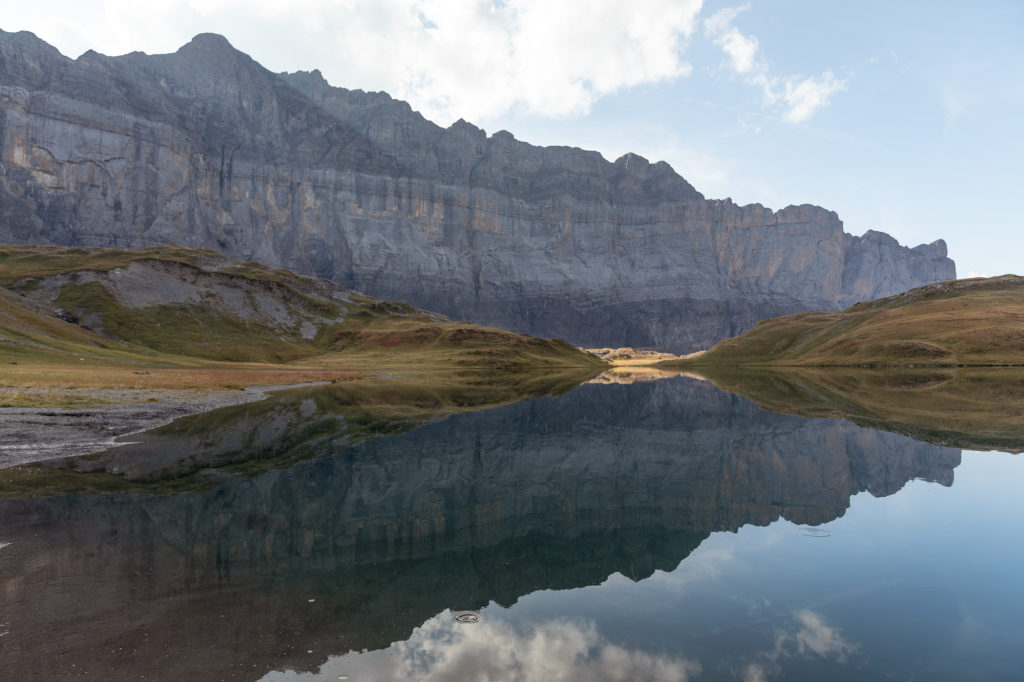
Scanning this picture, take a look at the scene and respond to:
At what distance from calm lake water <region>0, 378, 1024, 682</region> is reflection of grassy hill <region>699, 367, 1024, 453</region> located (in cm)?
713

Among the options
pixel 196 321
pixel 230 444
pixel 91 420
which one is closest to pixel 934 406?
pixel 230 444

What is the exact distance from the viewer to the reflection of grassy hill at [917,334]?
4756 inches

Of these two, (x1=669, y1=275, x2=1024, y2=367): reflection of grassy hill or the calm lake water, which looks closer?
the calm lake water

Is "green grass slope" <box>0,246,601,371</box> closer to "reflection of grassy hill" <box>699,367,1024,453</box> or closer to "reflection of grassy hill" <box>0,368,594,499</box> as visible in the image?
"reflection of grassy hill" <box>0,368,594,499</box>

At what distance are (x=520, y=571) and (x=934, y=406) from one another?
55.6 metres

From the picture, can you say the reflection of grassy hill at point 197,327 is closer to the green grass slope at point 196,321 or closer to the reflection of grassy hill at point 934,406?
the green grass slope at point 196,321

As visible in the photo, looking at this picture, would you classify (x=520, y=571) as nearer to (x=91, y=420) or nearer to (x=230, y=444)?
(x=230, y=444)

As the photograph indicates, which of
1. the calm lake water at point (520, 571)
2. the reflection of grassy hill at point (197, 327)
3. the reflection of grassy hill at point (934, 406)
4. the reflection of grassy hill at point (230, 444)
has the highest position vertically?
the reflection of grassy hill at point (197, 327)

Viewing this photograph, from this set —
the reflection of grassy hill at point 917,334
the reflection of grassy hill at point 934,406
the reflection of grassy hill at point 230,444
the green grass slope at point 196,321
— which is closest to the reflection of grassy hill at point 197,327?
the green grass slope at point 196,321

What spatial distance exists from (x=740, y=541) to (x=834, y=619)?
5753 mm

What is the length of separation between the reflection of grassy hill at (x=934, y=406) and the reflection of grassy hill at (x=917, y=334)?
110ft

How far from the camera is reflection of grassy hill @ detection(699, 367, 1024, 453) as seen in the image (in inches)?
1446

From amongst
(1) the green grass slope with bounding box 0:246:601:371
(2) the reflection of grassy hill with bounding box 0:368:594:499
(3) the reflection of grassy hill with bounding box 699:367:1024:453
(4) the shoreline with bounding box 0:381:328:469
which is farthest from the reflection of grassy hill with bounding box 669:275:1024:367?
(4) the shoreline with bounding box 0:381:328:469

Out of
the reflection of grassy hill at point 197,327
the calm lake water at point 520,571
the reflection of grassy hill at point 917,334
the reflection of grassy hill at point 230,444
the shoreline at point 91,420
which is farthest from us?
the reflection of grassy hill at point 917,334
